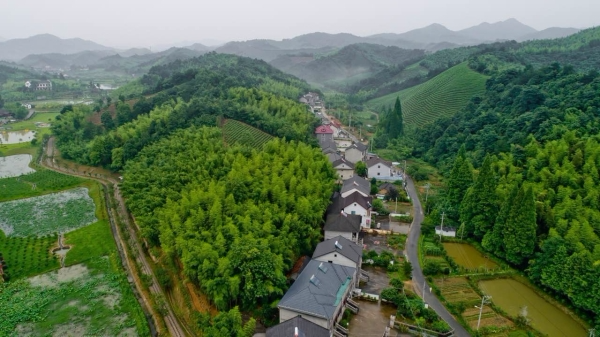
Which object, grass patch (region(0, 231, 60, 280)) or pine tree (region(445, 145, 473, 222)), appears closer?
grass patch (region(0, 231, 60, 280))

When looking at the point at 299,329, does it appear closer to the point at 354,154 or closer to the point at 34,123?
the point at 354,154

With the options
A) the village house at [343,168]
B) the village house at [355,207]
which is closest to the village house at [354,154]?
the village house at [343,168]

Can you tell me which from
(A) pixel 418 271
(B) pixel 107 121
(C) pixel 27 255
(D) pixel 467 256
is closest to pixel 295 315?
(A) pixel 418 271

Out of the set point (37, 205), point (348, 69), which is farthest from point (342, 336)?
point (348, 69)

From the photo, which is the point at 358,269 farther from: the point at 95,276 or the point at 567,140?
the point at 567,140

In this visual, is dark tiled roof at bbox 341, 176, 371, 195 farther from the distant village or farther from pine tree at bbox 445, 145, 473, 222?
pine tree at bbox 445, 145, 473, 222

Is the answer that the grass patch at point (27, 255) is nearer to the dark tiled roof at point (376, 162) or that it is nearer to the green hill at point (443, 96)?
the dark tiled roof at point (376, 162)

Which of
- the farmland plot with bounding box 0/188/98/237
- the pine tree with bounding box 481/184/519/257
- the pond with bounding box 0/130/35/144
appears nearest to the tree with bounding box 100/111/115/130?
the pond with bounding box 0/130/35/144
